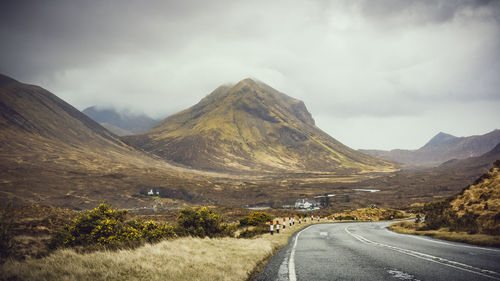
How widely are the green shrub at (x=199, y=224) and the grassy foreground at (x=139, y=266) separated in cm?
553

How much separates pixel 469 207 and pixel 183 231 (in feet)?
56.5

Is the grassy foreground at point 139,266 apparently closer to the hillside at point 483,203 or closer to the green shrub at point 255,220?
the hillside at point 483,203

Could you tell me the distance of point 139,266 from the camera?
686 centimetres

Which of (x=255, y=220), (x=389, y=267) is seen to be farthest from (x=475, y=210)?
(x=255, y=220)

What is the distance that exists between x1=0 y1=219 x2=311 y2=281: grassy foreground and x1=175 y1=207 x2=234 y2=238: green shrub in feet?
18.2

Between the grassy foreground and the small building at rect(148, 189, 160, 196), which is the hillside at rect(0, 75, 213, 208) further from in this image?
the grassy foreground

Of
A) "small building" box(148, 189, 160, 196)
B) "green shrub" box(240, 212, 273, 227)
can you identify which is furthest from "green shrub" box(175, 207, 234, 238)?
"small building" box(148, 189, 160, 196)

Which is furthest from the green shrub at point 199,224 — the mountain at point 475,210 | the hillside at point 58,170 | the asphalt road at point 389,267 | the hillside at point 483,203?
the hillside at point 58,170

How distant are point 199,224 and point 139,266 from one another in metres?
9.57

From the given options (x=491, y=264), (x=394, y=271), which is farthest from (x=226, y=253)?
(x=491, y=264)

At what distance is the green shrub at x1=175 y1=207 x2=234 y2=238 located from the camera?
15.4 m

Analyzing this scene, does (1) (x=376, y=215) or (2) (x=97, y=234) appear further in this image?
(1) (x=376, y=215)

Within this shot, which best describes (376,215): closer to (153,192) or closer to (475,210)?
(475,210)

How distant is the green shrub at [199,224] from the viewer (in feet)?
50.4
